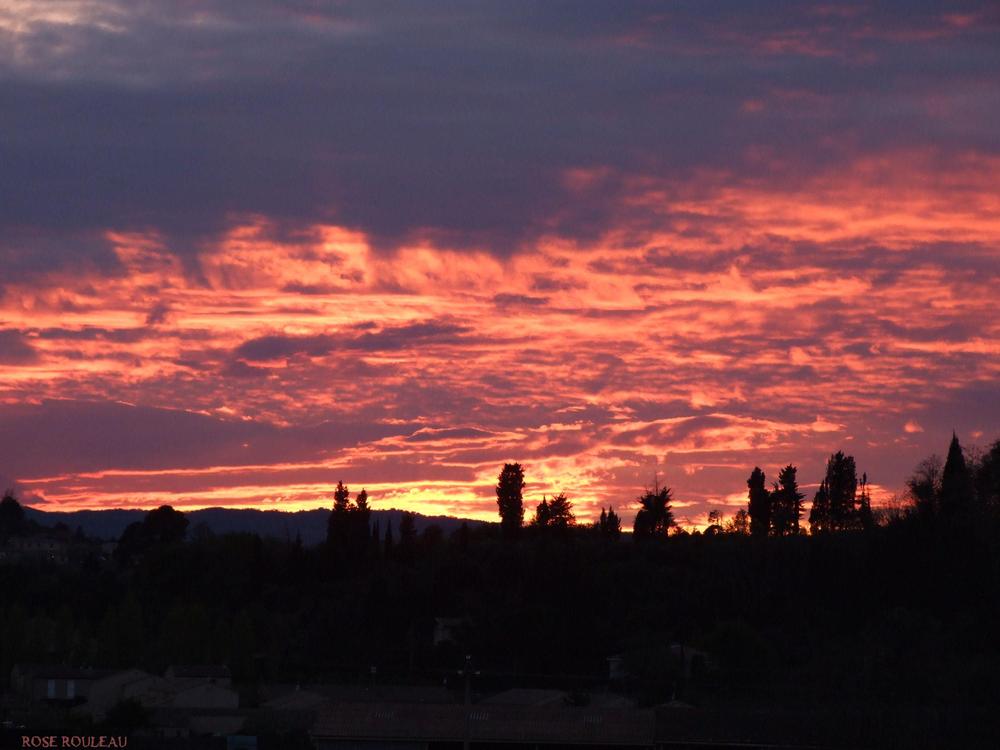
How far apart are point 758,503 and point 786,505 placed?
2.58 m

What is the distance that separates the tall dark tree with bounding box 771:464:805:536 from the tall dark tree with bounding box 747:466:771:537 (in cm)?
56

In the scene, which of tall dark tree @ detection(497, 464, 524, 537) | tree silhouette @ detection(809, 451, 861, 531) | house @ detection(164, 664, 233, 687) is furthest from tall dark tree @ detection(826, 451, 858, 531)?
house @ detection(164, 664, 233, 687)

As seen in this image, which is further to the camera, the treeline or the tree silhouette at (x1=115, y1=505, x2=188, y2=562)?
the tree silhouette at (x1=115, y1=505, x2=188, y2=562)

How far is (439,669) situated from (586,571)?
18.2 m

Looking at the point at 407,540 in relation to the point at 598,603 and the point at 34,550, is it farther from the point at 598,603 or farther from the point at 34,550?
the point at 34,550

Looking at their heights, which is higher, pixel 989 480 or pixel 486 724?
pixel 989 480

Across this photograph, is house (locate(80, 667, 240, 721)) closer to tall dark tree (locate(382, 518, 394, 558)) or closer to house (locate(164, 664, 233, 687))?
house (locate(164, 664, 233, 687))

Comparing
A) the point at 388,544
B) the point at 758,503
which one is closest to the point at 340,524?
the point at 388,544

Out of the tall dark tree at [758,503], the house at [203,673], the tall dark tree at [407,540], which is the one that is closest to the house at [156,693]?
the house at [203,673]

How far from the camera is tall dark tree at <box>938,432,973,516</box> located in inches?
4259

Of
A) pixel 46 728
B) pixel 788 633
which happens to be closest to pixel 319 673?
pixel 788 633

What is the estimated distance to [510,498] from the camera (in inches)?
5315

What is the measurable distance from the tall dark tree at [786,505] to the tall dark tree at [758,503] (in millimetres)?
565

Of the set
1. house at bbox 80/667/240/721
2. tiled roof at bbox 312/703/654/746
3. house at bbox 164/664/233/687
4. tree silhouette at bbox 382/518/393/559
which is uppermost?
tree silhouette at bbox 382/518/393/559
